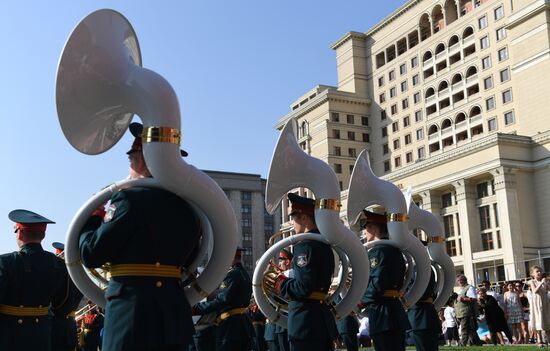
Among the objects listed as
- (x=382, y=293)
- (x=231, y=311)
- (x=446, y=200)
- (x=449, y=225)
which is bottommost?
(x=231, y=311)

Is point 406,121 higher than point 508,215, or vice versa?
point 406,121

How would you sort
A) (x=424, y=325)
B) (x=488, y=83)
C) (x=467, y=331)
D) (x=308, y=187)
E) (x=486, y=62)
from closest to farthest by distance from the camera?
1. (x=308, y=187)
2. (x=424, y=325)
3. (x=467, y=331)
4. (x=488, y=83)
5. (x=486, y=62)

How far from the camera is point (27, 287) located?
631 cm

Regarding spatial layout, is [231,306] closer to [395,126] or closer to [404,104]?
[404,104]

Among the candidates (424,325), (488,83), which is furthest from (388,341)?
(488,83)

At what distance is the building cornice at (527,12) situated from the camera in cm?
5552

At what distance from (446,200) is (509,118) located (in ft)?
33.2

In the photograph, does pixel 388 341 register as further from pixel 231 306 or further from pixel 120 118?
pixel 120 118

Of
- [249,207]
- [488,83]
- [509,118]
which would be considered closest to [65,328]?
[509,118]

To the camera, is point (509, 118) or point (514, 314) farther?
point (509, 118)

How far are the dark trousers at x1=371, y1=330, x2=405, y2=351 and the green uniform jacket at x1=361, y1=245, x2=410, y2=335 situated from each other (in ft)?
0.23

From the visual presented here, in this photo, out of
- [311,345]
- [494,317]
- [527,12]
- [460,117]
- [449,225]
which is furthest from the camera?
[460,117]

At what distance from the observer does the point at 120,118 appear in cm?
481

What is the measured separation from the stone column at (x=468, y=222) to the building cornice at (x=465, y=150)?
7.83 ft
